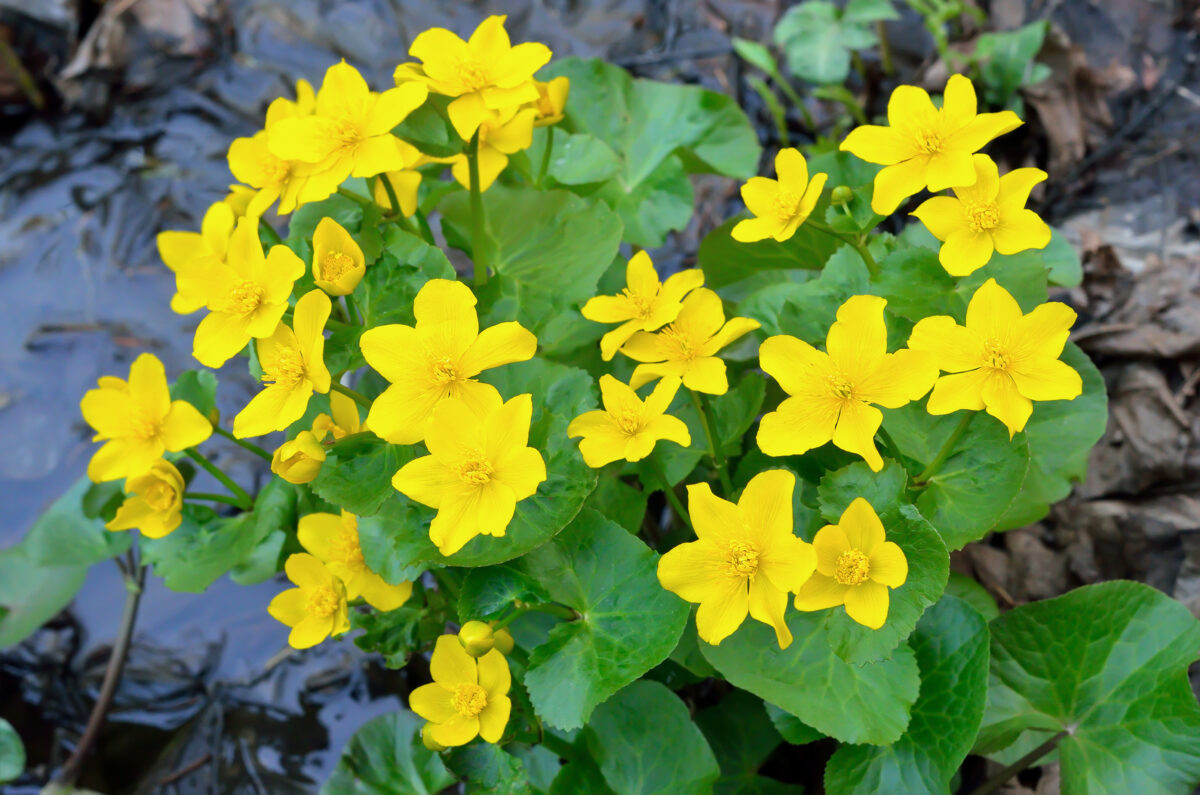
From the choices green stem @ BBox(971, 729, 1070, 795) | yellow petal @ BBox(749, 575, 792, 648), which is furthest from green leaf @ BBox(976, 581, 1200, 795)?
yellow petal @ BBox(749, 575, 792, 648)

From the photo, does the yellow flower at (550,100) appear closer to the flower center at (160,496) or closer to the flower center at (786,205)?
the flower center at (786,205)

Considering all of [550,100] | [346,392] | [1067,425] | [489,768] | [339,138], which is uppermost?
[339,138]

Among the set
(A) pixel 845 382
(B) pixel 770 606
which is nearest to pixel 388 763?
(B) pixel 770 606

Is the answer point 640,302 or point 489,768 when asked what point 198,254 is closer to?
point 640,302

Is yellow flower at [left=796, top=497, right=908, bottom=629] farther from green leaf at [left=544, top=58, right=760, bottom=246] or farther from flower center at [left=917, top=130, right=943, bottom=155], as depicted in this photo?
green leaf at [left=544, top=58, right=760, bottom=246]

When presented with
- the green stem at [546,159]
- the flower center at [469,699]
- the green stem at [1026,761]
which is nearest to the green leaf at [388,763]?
the flower center at [469,699]

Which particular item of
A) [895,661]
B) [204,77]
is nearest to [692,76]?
[204,77]

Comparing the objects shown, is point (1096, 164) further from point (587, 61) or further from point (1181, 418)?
point (587, 61)

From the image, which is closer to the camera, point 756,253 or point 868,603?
point 868,603
